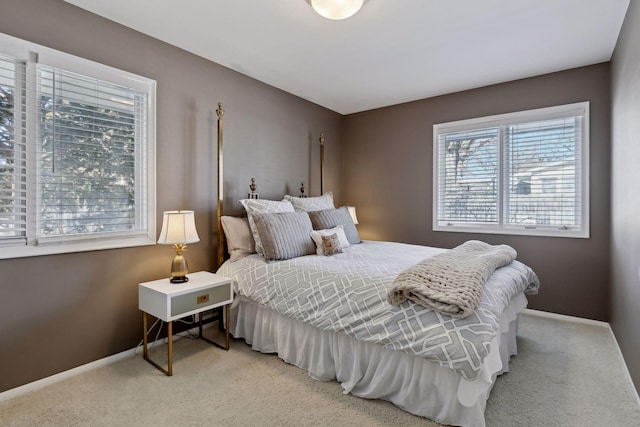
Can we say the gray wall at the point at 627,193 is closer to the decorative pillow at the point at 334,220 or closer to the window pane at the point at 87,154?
the decorative pillow at the point at 334,220

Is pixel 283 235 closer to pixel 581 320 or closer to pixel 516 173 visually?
pixel 516 173

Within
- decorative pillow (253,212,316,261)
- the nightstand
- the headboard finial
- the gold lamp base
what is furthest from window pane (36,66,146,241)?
the headboard finial

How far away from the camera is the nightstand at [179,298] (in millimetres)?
2209

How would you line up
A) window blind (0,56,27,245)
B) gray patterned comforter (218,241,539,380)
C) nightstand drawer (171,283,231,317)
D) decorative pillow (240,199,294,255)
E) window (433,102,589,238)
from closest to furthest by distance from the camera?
gray patterned comforter (218,241,539,380)
window blind (0,56,27,245)
nightstand drawer (171,283,231,317)
decorative pillow (240,199,294,255)
window (433,102,589,238)

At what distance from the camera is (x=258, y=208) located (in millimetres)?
3041

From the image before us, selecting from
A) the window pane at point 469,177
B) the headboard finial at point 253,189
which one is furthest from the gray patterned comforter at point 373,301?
the window pane at point 469,177

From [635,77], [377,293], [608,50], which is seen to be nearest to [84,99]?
[377,293]

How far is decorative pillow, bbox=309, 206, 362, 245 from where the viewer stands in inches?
129

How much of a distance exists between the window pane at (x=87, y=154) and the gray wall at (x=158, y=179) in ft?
0.61

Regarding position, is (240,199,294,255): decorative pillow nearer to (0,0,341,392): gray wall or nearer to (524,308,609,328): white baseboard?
(0,0,341,392): gray wall

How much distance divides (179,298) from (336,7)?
7.07ft

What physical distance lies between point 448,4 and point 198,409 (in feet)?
9.71

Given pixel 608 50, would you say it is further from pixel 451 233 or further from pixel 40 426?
pixel 40 426

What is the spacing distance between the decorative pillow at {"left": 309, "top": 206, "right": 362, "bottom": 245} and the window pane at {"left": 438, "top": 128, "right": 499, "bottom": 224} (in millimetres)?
1290
